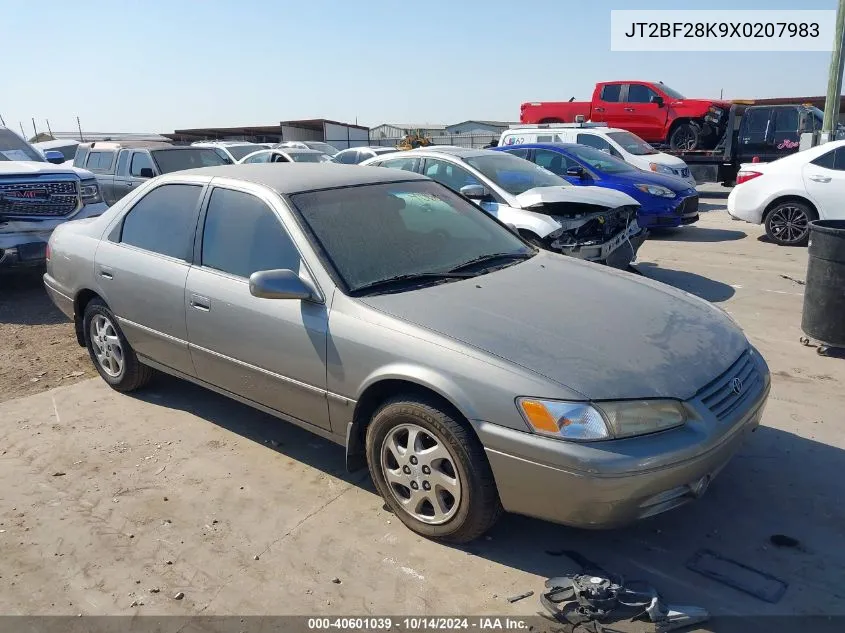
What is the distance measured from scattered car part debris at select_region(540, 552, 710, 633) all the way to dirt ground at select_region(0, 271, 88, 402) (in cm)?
424

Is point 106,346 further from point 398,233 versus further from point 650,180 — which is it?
point 650,180

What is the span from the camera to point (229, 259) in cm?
398

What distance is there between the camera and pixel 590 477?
2711 millimetres

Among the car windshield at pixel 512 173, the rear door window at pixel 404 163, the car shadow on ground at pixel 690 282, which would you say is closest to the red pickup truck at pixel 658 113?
the car shadow on ground at pixel 690 282

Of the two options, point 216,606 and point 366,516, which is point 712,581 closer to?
point 366,516

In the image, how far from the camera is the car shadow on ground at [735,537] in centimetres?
287

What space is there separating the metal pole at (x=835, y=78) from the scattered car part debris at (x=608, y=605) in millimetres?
13613

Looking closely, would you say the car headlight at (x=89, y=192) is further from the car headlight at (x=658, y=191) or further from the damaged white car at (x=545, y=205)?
the car headlight at (x=658, y=191)

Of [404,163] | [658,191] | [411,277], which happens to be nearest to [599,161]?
[658,191]

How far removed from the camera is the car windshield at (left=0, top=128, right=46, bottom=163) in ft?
31.1

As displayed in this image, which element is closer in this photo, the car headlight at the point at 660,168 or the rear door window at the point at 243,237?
the rear door window at the point at 243,237

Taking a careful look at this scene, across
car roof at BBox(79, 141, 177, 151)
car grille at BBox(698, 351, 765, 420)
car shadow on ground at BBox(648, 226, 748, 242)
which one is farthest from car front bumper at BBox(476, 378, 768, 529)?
car roof at BBox(79, 141, 177, 151)

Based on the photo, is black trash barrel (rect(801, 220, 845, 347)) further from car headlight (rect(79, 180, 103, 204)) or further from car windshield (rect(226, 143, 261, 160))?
car windshield (rect(226, 143, 261, 160))

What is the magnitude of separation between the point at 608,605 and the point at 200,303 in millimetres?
2666
